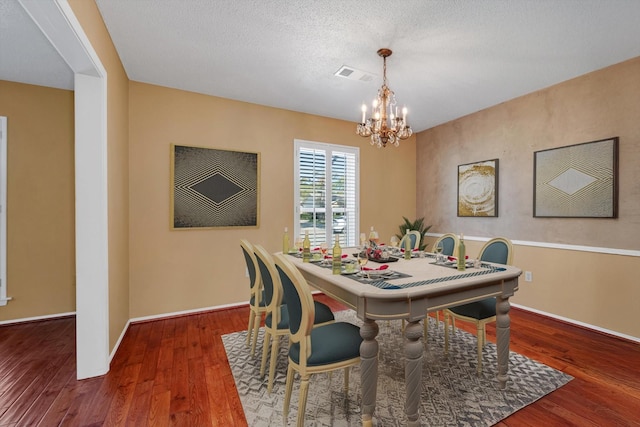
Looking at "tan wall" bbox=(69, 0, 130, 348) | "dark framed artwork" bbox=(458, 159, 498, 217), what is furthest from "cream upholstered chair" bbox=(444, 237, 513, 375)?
"tan wall" bbox=(69, 0, 130, 348)

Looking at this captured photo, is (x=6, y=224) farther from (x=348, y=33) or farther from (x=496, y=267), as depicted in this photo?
(x=496, y=267)

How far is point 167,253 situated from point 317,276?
90.3 inches

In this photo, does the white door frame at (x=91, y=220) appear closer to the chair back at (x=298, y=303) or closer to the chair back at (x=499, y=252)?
the chair back at (x=298, y=303)

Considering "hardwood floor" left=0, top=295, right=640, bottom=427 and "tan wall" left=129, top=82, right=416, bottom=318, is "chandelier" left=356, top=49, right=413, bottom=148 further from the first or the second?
"hardwood floor" left=0, top=295, right=640, bottom=427

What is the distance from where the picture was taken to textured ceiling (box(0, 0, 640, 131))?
2.12 m

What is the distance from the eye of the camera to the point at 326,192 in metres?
4.48

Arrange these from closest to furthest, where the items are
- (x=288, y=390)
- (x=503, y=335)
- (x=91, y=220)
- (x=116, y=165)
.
→ (x=288, y=390)
(x=503, y=335)
(x=91, y=220)
(x=116, y=165)

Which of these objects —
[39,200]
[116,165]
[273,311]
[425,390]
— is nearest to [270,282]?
[273,311]

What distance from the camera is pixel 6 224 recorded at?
317 cm

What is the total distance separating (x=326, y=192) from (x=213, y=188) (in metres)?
1.66

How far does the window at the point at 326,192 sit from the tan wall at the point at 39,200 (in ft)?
9.13

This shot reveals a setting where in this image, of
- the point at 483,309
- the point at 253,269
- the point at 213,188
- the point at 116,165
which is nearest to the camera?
the point at 483,309

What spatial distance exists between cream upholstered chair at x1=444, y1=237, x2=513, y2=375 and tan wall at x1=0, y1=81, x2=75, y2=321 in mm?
4224

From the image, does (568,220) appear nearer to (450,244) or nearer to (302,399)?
(450,244)
